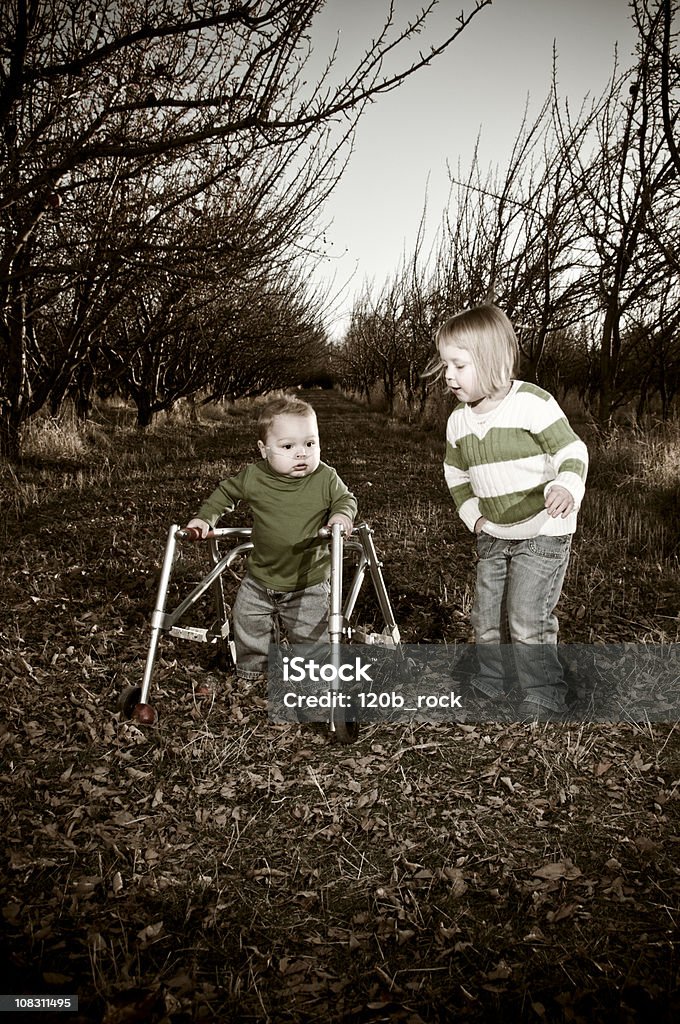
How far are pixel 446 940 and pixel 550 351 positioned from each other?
18.0 m

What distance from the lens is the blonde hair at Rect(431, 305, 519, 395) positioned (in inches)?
105

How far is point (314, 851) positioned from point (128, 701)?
106cm

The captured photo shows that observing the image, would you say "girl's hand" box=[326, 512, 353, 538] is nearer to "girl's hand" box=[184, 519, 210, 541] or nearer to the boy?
the boy

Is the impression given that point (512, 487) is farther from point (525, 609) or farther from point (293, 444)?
point (293, 444)

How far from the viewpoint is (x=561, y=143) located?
9.65 metres

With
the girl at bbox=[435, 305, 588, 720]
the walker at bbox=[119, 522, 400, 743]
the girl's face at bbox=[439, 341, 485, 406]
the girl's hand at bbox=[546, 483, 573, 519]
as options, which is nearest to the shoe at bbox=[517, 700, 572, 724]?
the girl at bbox=[435, 305, 588, 720]

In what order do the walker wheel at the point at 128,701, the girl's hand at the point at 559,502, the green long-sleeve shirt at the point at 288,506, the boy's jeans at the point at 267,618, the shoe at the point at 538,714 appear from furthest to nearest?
the boy's jeans at the point at 267,618 → the green long-sleeve shirt at the point at 288,506 → the shoe at the point at 538,714 → the walker wheel at the point at 128,701 → the girl's hand at the point at 559,502

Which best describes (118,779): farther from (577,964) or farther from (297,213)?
(297,213)

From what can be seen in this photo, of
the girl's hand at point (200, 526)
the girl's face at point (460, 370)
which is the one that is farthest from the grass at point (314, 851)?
the girl's face at point (460, 370)

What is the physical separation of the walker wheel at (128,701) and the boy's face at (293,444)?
1.12 m

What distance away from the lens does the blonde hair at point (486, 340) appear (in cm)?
266

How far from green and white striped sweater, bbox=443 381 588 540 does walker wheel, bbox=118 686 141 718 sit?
1625 millimetres

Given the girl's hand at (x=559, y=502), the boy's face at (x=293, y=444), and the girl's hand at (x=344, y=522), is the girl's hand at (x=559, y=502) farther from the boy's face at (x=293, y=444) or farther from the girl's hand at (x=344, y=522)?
the boy's face at (x=293, y=444)

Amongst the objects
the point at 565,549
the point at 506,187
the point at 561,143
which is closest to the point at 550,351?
the point at 506,187
